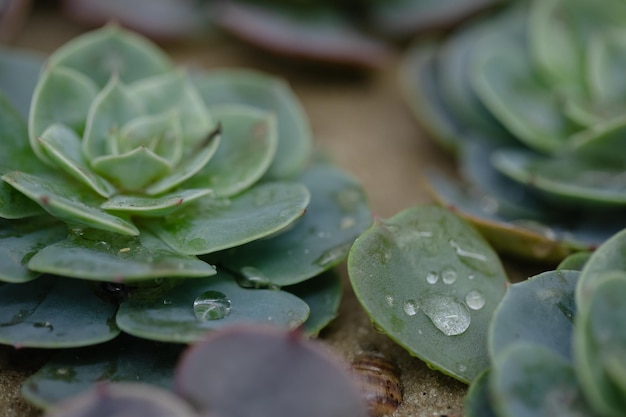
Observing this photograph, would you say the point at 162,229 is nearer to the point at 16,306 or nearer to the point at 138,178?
the point at 138,178

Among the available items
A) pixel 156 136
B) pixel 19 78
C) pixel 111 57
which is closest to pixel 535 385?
pixel 156 136

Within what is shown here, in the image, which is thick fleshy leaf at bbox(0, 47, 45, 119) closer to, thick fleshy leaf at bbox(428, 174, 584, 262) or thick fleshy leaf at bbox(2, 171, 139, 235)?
thick fleshy leaf at bbox(2, 171, 139, 235)

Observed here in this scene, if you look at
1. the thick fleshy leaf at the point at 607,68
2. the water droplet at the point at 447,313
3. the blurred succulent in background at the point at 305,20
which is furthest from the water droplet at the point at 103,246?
the thick fleshy leaf at the point at 607,68

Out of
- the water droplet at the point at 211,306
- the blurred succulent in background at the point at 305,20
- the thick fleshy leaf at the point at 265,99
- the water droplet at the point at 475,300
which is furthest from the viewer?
the blurred succulent in background at the point at 305,20

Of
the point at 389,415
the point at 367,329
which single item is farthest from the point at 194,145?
the point at 389,415

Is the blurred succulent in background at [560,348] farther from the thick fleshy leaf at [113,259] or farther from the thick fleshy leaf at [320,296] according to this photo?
the thick fleshy leaf at [113,259]

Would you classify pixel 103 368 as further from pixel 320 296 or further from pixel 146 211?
pixel 320 296
